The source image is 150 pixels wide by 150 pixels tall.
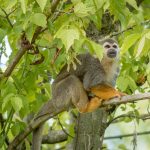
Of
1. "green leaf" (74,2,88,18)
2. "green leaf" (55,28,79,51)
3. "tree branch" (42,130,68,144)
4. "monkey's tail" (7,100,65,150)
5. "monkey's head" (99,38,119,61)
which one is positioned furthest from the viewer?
"tree branch" (42,130,68,144)

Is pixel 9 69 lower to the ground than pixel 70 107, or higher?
lower

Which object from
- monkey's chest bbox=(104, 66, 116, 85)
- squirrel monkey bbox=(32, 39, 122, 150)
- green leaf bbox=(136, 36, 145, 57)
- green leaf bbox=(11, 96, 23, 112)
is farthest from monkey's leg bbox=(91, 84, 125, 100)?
green leaf bbox=(136, 36, 145, 57)

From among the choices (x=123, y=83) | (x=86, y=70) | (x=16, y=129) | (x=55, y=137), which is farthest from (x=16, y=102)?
(x=55, y=137)

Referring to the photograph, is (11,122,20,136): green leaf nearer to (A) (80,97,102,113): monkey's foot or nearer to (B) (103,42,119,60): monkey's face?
(A) (80,97,102,113): monkey's foot

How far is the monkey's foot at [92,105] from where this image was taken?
518 centimetres

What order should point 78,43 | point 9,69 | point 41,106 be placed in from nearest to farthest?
point 78,43 < point 9,69 < point 41,106

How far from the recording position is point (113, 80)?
570cm

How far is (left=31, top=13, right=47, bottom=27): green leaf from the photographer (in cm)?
341

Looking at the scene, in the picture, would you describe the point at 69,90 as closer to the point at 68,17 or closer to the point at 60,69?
the point at 60,69

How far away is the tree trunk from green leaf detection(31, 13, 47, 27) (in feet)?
7.12

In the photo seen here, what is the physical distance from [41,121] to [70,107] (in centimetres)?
45

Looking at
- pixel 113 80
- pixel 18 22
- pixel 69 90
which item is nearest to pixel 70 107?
pixel 69 90

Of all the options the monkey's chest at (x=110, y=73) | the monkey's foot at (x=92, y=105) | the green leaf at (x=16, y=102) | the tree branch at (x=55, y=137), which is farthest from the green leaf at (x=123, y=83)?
the tree branch at (x=55, y=137)

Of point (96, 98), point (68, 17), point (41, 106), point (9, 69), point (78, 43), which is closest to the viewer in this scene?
point (78, 43)
